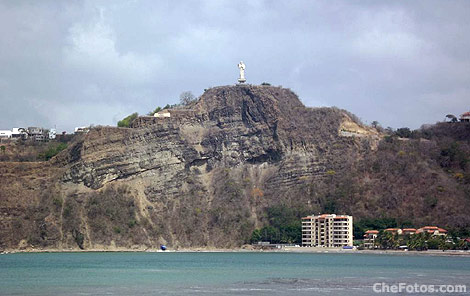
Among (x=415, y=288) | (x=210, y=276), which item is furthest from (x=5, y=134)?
(x=415, y=288)

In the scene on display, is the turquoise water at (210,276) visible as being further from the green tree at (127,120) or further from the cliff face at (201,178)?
the green tree at (127,120)

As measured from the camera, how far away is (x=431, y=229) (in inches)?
4621

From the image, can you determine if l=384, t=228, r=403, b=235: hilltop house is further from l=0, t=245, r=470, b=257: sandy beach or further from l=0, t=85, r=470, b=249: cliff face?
l=0, t=85, r=470, b=249: cliff face

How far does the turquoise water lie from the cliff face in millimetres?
21307

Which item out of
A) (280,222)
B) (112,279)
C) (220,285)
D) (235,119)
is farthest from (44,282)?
(235,119)

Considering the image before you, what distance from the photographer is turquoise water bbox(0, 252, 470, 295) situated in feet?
188

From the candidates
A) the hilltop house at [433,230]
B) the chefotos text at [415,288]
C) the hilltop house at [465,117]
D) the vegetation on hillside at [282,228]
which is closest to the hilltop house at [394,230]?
the hilltop house at [433,230]

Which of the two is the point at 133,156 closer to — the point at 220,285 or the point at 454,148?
the point at 454,148

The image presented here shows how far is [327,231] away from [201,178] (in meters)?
24.3

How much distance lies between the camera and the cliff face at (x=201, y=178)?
12219 centimetres

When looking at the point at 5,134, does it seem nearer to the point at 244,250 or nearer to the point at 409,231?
the point at 244,250

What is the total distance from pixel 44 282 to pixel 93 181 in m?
64.1

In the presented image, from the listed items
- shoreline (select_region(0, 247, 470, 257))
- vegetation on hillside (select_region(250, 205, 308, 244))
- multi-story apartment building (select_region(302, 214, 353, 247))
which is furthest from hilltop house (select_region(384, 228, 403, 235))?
vegetation on hillside (select_region(250, 205, 308, 244))

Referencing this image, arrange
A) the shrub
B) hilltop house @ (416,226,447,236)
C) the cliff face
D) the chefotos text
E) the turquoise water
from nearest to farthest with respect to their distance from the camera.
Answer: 1. the chefotos text
2. the turquoise water
3. hilltop house @ (416,226,447,236)
4. the cliff face
5. the shrub
